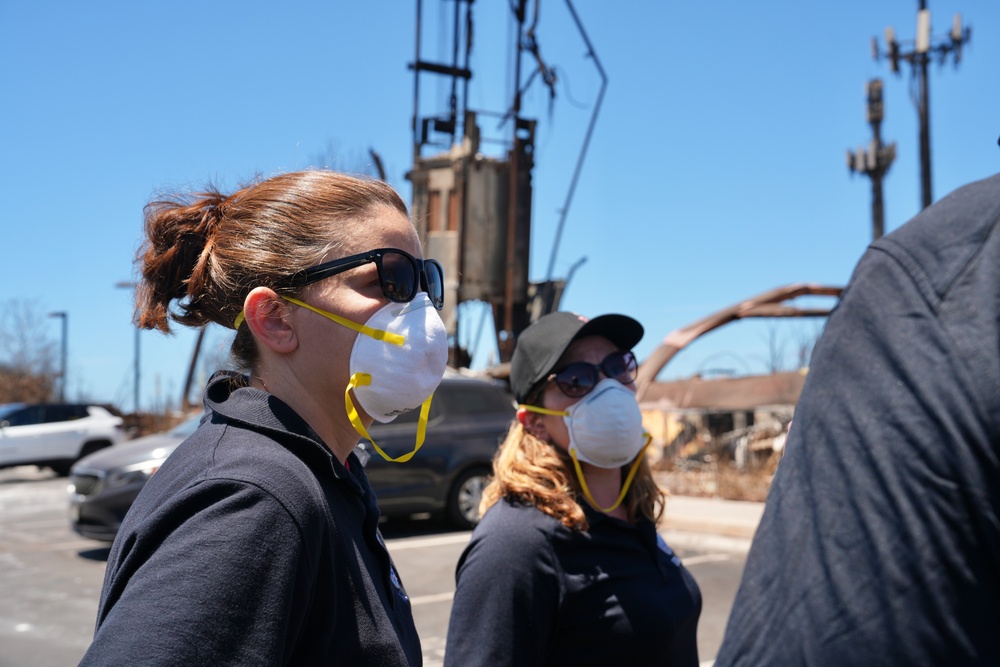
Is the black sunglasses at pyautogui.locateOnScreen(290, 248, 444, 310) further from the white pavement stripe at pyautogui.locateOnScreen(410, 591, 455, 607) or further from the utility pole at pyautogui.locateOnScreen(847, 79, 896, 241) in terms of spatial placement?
the utility pole at pyautogui.locateOnScreen(847, 79, 896, 241)

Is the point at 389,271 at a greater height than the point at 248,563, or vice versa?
the point at 389,271

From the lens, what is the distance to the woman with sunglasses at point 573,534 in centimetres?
228

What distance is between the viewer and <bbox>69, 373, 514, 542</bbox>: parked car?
9.24 metres

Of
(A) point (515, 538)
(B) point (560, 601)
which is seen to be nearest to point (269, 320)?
(A) point (515, 538)

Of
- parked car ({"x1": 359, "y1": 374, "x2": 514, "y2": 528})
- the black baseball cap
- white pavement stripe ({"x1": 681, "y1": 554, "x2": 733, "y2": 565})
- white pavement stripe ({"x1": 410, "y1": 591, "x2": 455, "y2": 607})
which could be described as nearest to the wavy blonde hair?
the black baseball cap

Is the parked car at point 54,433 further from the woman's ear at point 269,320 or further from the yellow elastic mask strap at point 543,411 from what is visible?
the woman's ear at point 269,320

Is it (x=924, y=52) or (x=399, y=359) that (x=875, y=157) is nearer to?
(x=924, y=52)

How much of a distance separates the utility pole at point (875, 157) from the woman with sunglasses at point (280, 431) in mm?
19887

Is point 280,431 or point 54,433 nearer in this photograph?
point 280,431

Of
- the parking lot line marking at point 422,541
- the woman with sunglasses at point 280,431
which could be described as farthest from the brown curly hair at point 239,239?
the parking lot line marking at point 422,541

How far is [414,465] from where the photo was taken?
10.2 m

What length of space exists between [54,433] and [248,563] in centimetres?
2141

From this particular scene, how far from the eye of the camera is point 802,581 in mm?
849

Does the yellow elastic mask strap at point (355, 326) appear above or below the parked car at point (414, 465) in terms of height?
above
